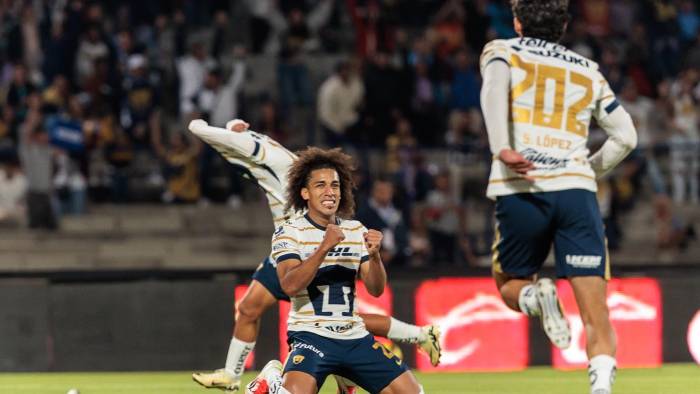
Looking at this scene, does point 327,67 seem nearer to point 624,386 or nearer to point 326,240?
point 624,386

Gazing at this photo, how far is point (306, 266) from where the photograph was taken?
6.77 meters

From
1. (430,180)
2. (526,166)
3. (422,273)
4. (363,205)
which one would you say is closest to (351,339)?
(526,166)

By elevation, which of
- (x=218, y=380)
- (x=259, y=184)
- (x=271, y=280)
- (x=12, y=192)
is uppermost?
(x=259, y=184)

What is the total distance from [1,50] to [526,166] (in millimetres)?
12632

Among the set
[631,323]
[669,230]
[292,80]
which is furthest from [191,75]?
[631,323]

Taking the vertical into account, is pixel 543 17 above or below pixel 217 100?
above

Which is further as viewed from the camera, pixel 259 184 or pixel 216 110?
pixel 216 110

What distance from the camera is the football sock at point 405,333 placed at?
794 centimetres

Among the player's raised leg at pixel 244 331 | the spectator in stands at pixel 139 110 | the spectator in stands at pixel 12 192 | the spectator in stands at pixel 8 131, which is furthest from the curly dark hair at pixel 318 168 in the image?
the spectator in stands at pixel 139 110

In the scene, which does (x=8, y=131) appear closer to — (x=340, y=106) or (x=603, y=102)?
(x=340, y=106)

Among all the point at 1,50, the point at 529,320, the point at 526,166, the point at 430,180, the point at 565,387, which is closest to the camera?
the point at 526,166

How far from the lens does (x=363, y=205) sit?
14000 mm

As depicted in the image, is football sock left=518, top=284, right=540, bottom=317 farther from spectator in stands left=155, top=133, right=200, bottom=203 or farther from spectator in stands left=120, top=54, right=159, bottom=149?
spectator in stands left=120, top=54, right=159, bottom=149

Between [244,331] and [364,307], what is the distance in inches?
121
